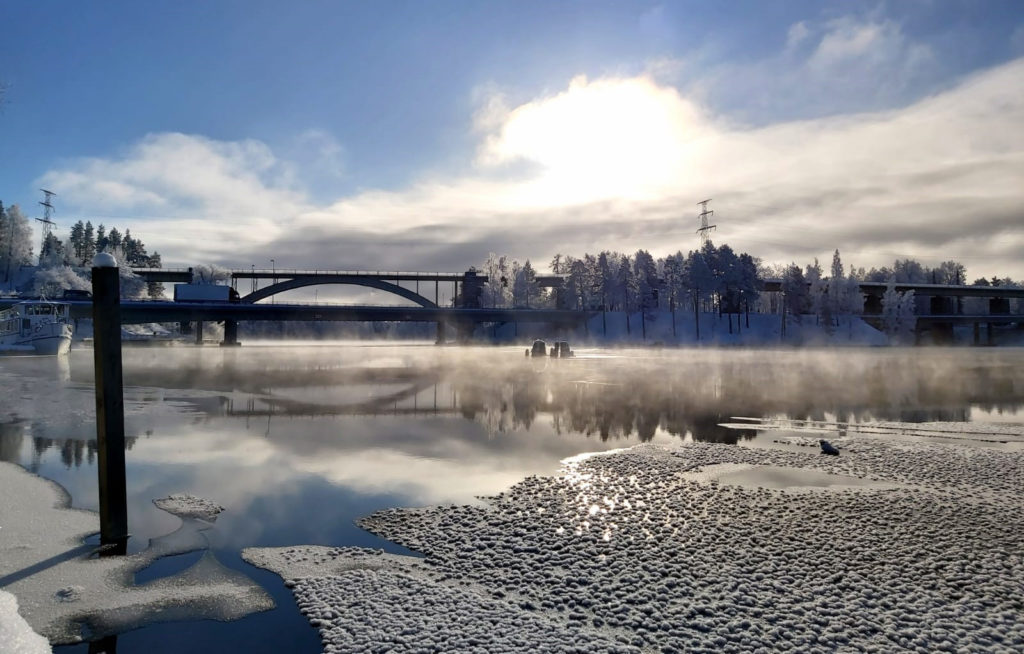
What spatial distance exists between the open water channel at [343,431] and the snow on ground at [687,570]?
92 centimetres

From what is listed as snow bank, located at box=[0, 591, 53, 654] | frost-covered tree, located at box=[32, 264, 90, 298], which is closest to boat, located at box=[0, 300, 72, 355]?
frost-covered tree, located at box=[32, 264, 90, 298]

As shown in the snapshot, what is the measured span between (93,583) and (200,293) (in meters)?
123

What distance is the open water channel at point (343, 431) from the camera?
33.7ft

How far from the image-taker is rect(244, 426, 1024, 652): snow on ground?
22.6 ft

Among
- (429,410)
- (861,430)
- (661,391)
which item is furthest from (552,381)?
(861,430)

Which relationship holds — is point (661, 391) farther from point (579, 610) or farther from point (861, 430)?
point (579, 610)

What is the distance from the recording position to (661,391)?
33.2 m

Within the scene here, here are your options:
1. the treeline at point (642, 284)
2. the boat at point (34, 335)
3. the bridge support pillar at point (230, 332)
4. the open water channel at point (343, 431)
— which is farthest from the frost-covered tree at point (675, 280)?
the boat at point (34, 335)

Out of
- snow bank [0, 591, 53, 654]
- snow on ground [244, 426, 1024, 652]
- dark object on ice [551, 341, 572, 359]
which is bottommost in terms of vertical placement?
snow on ground [244, 426, 1024, 652]

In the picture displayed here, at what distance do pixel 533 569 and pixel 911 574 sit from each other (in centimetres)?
546

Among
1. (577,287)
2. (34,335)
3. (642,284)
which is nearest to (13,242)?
(34,335)

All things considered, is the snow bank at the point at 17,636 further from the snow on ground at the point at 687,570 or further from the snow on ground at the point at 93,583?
the snow on ground at the point at 687,570

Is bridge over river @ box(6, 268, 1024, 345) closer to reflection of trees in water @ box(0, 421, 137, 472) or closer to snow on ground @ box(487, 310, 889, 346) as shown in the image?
snow on ground @ box(487, 310, 889, 346)

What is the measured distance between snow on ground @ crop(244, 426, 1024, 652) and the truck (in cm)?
12031
